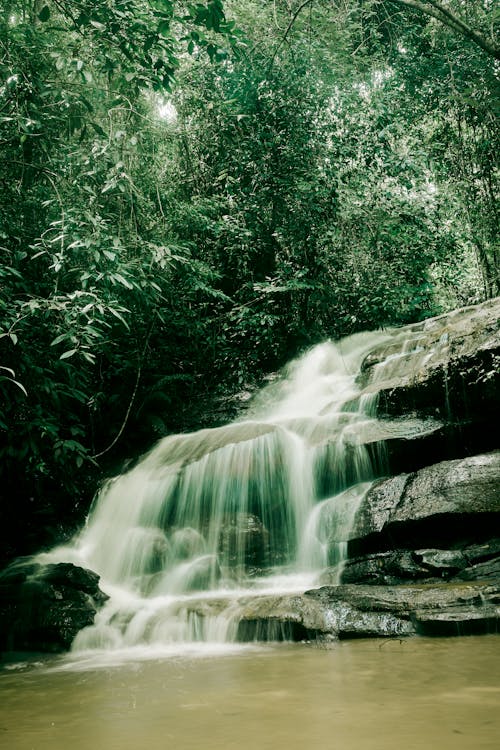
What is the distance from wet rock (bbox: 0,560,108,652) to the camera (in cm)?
565

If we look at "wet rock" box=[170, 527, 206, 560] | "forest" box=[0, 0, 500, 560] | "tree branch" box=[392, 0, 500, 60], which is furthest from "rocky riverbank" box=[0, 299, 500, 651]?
"forest" box=[0, 0, 500, 560]

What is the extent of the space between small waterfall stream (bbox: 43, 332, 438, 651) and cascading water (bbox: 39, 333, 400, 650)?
1cm

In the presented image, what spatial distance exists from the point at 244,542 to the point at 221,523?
424mm

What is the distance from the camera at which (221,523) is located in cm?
715

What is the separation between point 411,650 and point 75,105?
700cm

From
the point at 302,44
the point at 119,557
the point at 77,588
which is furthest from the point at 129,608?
the point at 302,44

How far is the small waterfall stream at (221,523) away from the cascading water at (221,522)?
13 millimetres

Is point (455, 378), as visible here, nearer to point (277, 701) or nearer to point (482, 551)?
point (482, 551)

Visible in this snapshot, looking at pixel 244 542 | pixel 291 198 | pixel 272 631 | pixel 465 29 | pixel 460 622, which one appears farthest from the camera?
pixel 291 198

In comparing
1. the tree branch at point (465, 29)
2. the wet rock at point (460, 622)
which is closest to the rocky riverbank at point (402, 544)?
the wet rock at point (460, 622)

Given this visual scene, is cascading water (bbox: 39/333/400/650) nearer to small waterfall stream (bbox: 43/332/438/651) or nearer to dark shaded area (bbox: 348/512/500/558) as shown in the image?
small waterfall stream (bbox: 43/332/438/651)

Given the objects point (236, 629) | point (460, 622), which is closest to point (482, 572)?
point (460, 622)

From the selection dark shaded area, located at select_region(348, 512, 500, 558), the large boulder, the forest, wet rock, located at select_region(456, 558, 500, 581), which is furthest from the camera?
the forest

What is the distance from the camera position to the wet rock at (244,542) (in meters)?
6.76
